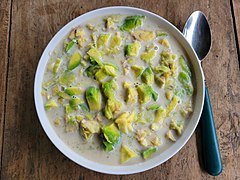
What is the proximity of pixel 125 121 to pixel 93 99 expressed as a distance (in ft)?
0.36

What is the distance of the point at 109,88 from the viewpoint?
1103 millimetres

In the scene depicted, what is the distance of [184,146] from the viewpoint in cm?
118

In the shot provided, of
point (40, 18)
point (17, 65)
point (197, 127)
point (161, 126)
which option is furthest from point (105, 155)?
point (40, 18)

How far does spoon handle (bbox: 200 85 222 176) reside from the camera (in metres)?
1.15

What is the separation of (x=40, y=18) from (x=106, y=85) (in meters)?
0.36

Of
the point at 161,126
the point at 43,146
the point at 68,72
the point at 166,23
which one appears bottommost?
the point at 43,146

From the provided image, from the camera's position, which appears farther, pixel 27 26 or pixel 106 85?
pixel 27 26

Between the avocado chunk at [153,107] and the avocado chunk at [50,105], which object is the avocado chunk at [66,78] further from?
the avocado chunk at [153,107]

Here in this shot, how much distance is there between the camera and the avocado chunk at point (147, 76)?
112 cm

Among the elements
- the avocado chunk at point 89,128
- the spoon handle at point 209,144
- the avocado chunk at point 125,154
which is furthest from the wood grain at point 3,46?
the spoon handle at point 209,144

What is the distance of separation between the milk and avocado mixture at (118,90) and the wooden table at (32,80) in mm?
99

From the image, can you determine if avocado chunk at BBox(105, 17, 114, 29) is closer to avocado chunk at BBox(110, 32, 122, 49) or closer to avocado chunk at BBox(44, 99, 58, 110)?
avocado chunk at BBox(110, 32, 122, 49)

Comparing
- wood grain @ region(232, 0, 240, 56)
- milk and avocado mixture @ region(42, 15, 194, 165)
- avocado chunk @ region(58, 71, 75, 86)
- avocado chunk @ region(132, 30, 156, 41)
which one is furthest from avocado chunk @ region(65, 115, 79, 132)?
wood grain @ region(232, 0, 240, 56)

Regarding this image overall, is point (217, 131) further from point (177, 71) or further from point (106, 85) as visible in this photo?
point (106, 85)
